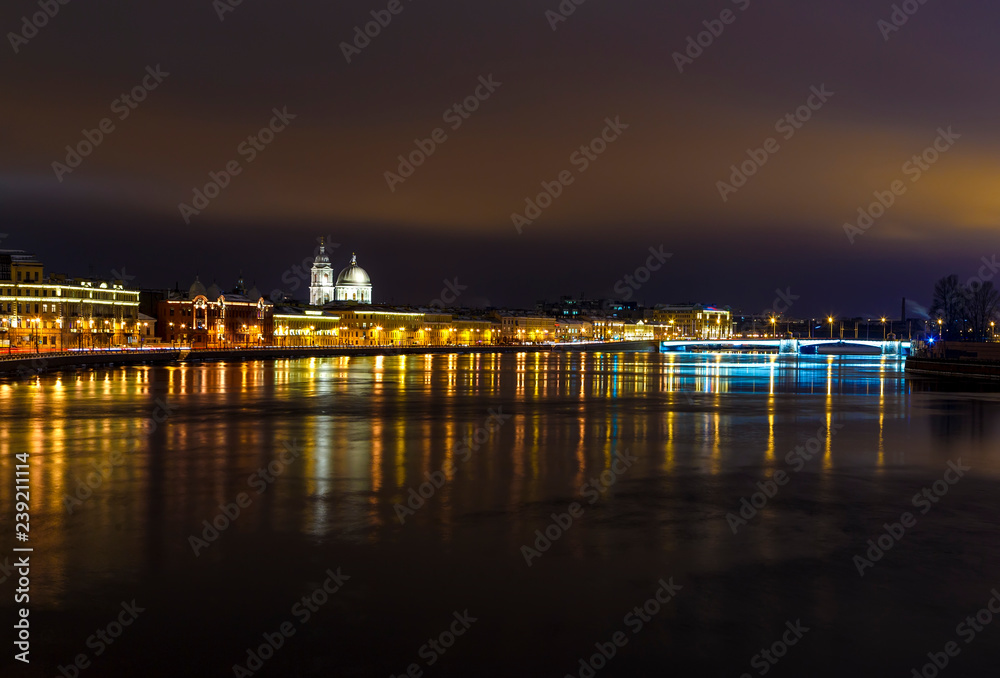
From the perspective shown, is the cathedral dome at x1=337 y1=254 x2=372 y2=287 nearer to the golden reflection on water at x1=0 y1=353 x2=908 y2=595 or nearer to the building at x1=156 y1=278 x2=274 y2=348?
the building at x1=156 y1=278 x2=274 y2=348

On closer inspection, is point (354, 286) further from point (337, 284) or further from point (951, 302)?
point (951, 302)

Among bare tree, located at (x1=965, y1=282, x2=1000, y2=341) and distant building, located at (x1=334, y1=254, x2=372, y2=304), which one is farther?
distant building, located at (x1=334, y1=254, x2=372, y2=304)

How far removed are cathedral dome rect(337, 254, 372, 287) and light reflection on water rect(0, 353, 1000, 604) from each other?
402ft

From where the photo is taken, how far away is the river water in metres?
7.36

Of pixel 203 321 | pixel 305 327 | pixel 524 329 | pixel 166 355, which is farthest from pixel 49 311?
pixel 524 329

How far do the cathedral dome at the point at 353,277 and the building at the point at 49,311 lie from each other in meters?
69.0

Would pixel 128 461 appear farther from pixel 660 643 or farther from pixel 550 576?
pixel 660 643

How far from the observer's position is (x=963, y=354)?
62.2 m

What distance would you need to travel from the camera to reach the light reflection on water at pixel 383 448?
11398 millimetres

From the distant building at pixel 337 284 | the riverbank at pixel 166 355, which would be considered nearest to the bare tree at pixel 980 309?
the riverbank at pixel 166 355

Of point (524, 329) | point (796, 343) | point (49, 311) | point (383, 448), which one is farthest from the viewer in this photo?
point (524, 329)

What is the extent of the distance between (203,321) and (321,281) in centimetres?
6180

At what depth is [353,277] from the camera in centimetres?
16188

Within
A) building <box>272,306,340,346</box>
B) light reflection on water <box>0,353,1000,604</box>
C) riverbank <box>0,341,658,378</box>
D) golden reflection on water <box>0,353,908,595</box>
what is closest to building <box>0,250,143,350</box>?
riverbank <box>0,341,658,378</box>
